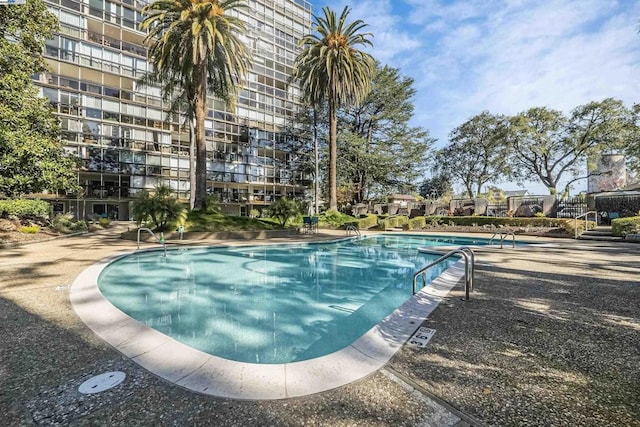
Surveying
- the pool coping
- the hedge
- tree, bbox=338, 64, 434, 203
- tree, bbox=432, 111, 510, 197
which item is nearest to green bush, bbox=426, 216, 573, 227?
the hedge

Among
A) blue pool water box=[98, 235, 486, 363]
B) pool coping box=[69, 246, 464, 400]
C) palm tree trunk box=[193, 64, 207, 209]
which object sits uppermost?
palm tree trunk box=[193, 64, 207, 209]

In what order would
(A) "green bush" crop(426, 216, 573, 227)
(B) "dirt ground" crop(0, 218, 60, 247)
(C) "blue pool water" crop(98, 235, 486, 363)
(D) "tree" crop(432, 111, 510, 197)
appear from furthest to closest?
1. (D) "tree" crop(432, 111, 510, 197)
2. (A) "green bush" crop(426, 216, 573, 227)
3. (B) "dirt ground" crop(0, 218, 60, 247)
4. (C) "blue pool water" crop(98, 235, 486, 363)

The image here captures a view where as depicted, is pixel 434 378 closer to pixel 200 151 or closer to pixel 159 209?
pixel 159 209

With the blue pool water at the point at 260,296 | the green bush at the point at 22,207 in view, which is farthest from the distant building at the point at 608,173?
the green bush at the point at 22,207

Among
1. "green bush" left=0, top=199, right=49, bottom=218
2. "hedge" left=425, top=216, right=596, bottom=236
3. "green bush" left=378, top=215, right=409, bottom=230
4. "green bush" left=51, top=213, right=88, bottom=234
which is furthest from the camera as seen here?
"green bush" left=378, top=215, right=409, bottom=230

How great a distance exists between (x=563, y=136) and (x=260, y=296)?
131 feet

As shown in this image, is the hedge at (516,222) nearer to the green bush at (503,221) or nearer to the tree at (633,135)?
the green bush at (503,221)

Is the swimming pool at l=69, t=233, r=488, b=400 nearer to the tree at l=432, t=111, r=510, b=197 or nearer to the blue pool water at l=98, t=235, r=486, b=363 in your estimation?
the blue pool water at l=98, t=235, r=486, b=363

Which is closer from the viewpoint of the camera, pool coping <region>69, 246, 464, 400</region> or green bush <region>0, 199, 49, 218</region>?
pool coping <region>69, 246, 464, 400</region>

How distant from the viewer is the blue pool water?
444cm

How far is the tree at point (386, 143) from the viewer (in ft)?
107

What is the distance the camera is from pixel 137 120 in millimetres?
30219

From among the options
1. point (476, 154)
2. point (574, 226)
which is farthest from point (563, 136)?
point (574, 226)

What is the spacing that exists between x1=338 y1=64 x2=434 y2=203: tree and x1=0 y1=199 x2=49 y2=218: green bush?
25.2 m
